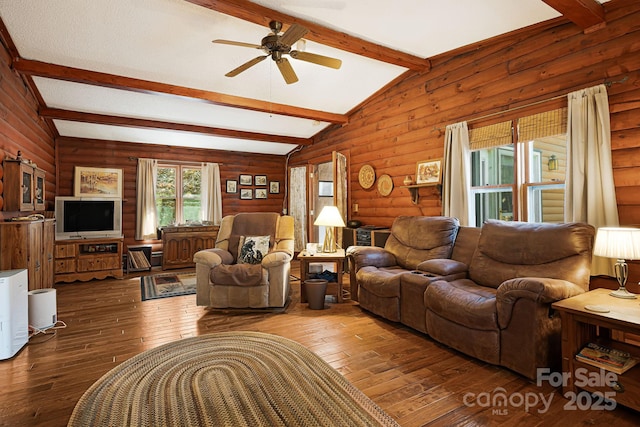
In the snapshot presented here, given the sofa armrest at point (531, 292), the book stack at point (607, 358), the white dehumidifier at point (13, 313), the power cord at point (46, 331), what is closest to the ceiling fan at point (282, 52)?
the sofa armrest at point (531, 292)

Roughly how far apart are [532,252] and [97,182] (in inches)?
263

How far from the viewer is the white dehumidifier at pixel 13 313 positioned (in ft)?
7.84

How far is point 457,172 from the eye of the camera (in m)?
3.75

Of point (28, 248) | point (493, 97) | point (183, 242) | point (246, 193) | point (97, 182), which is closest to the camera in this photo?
point (28, 248)

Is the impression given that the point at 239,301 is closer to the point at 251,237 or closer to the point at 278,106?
the point at 251,237

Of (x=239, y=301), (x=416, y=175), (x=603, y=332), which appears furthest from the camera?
(x=416, y=175)

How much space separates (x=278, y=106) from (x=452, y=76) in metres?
2.49

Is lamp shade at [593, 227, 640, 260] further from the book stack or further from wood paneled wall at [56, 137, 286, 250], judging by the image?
wood paneled wall at [56, 137, 286, 250]

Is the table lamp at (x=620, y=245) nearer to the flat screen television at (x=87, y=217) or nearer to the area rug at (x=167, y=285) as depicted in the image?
the area rug at (x=167, y=285)

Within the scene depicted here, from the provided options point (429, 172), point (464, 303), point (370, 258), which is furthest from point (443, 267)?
point (429, 172)

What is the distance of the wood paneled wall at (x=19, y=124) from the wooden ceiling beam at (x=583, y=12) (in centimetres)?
489

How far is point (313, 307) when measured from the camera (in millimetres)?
3539

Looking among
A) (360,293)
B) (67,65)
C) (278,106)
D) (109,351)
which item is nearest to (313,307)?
(360,293)

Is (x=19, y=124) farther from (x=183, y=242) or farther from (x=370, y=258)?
(x=370, y=258)
